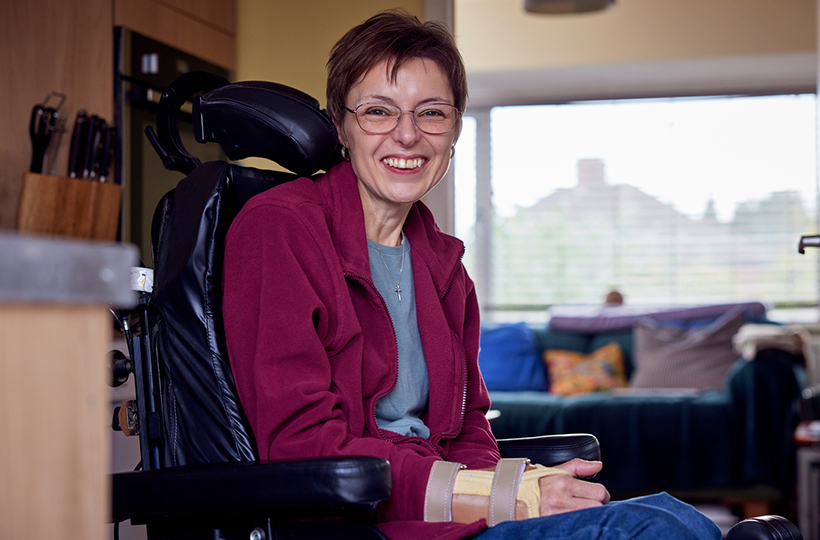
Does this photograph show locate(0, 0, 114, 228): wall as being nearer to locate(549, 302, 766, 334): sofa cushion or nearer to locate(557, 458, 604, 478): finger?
locate(557, 458, 604, 478): finger

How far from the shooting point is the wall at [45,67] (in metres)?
2.19

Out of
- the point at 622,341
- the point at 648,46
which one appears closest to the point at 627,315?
the point at 622,341

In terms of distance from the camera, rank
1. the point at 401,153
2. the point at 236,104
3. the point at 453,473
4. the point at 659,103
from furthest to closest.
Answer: the point at 659,103 → the point at 401,153 → the point at 236,104 → the point at 453,473

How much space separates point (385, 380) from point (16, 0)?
5.30 ft

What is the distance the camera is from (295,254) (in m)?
1.22

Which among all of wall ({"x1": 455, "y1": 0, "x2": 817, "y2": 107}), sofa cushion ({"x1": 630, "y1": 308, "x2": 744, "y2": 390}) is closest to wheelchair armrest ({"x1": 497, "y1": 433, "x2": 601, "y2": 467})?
sofa cushion ({"x1": 630, "y1": 308, "x2": 744, "y2": 390})

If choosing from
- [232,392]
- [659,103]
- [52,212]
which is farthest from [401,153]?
[659,103]

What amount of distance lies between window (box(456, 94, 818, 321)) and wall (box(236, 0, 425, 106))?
3.25 meters

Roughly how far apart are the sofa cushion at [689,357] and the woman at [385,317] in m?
3.11

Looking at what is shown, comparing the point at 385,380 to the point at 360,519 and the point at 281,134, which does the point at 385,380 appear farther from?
the point at 281,134

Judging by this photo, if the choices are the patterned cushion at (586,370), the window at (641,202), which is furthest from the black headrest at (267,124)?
the window at (641,202)

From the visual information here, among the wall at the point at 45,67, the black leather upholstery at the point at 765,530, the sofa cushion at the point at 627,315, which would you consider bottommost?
the black leather upholstery at the point at 765,530

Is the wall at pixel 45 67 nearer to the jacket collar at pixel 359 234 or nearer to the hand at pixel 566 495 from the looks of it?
the jacket collar at pixel 359 234

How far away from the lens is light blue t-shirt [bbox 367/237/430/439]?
4.50ft
